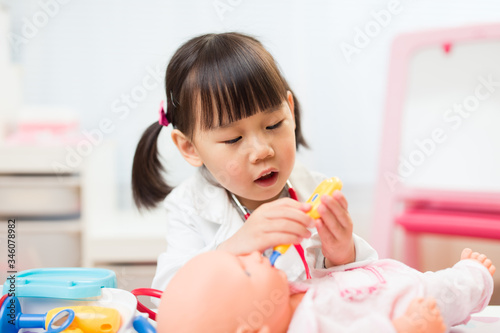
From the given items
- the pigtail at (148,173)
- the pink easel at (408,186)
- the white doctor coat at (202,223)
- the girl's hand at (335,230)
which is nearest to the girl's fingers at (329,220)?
the girl's hand at (335,230)

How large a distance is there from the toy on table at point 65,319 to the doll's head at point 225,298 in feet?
0.24

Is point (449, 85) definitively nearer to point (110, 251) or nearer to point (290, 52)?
point (290, 52)

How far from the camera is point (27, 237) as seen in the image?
148 cm

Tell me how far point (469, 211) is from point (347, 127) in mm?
518

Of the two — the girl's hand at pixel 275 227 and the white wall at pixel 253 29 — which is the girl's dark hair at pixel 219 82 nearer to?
the girl's hand at pixel 275 227

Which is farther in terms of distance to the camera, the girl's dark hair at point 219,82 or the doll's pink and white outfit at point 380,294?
the girl's dark hair at point 219,82

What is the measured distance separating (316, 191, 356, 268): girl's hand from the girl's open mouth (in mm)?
122

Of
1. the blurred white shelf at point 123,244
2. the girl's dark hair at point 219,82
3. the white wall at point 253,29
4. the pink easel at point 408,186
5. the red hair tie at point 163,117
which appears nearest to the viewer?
the girl's dark hair at point 219,82

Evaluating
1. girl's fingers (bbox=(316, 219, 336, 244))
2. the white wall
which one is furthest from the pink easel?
girl's fingers (bbox=(316, 219, 336, 244))

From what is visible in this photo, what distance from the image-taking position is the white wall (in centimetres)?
169

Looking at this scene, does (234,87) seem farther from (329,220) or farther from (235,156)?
(329,220)

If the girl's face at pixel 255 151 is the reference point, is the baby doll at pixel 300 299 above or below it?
below

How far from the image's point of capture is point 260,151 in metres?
0.58

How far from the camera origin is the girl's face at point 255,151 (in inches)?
23.6
